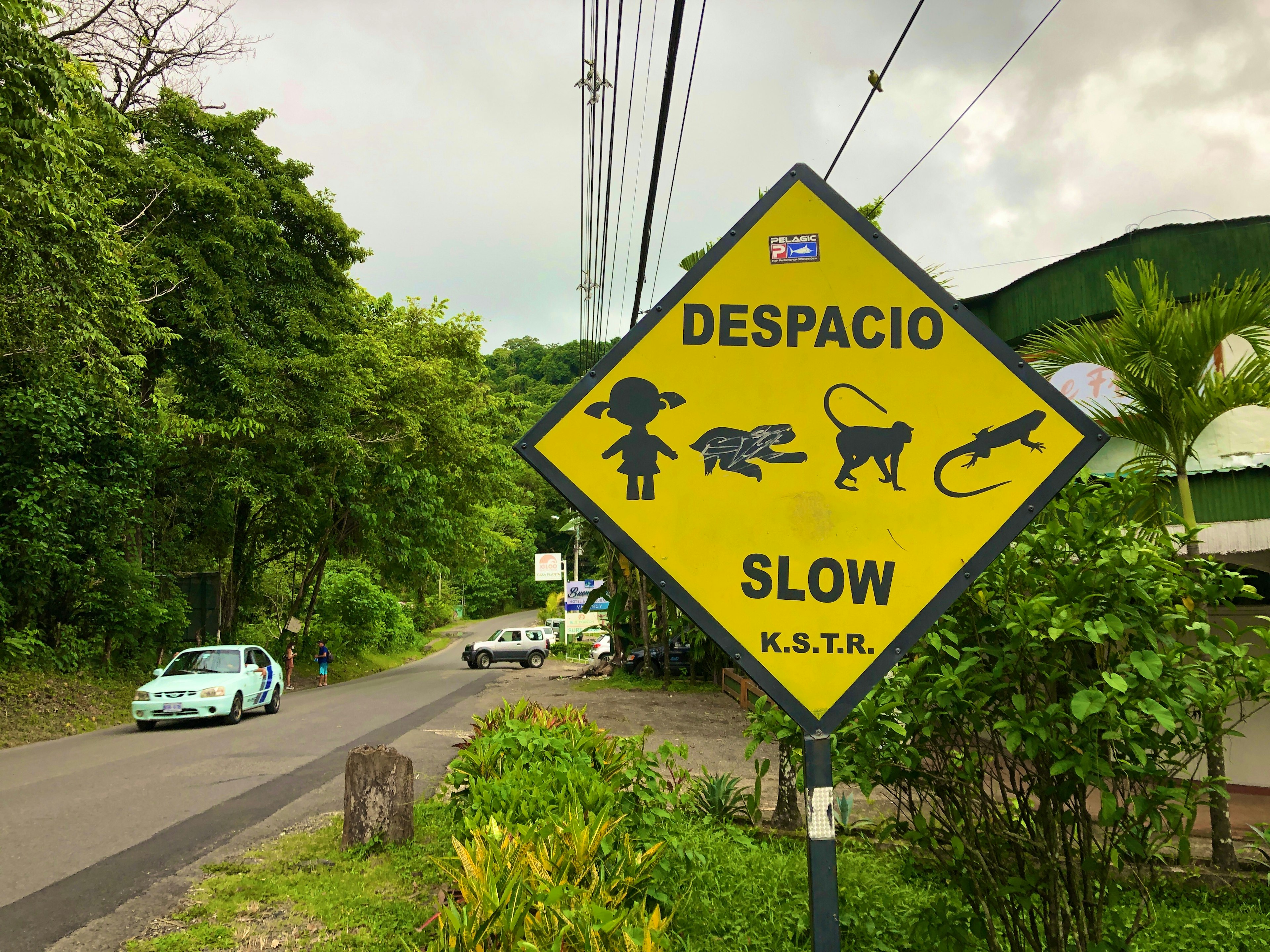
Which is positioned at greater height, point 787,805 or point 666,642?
point 666,642

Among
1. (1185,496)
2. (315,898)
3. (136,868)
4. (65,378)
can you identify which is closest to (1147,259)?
(1185,496)

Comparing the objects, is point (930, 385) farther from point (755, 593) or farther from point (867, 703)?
point (867, 703)

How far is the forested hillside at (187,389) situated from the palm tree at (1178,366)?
8.89 meters

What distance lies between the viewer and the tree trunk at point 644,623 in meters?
19.7

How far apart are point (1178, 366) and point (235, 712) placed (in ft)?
45.9

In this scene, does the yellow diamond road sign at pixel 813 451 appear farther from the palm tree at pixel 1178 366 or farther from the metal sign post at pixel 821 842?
the palm tree at pixel 1178 366

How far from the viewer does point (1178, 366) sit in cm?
546

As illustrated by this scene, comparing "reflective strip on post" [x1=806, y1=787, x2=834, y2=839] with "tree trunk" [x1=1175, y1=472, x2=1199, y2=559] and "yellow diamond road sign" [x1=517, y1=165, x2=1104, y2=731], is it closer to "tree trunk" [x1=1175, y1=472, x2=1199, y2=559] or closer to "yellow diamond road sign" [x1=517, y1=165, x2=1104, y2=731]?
"yellow diamond road sign" [x1=517, y1=165, x2=1104, y2=731]

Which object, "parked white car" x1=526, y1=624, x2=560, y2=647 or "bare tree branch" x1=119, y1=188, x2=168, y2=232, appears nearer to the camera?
"bare tree branch" x1=119, y1=188, x2=168, y2=232

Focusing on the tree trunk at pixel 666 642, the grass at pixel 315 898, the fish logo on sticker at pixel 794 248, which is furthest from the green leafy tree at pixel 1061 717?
the tree trunk at pixel 666 642

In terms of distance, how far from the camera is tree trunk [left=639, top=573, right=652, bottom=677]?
64.7 feet

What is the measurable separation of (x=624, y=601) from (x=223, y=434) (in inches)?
370

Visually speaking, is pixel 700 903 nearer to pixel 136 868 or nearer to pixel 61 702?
pixel 136 868

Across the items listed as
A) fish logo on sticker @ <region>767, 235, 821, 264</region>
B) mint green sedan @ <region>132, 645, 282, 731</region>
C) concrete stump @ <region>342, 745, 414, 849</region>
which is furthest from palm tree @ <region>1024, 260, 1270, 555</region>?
mint green sedan @ <region>132, 645, 282, 731</region>
